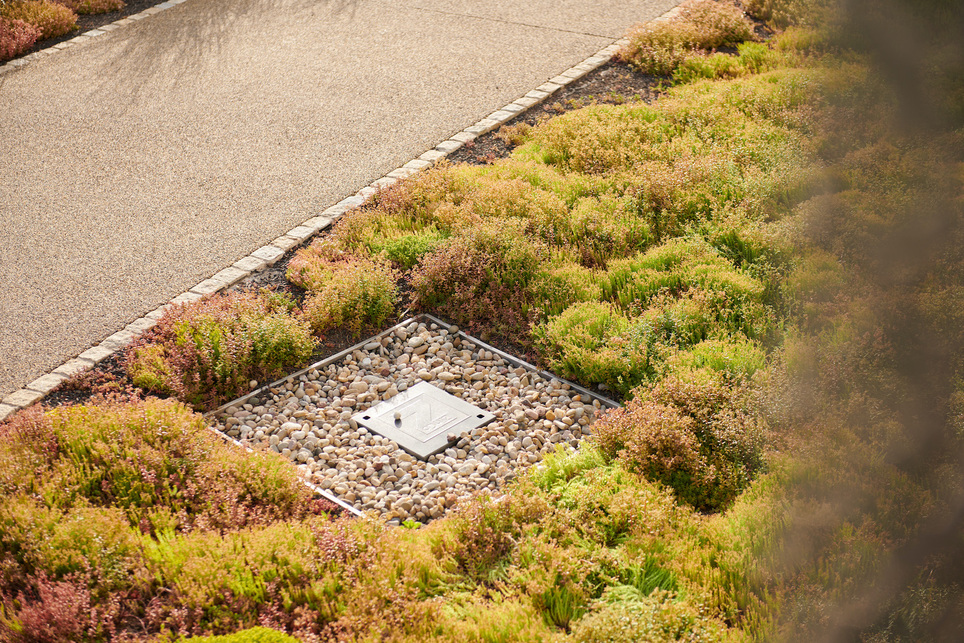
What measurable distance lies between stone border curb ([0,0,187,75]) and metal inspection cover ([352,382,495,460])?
834 cm

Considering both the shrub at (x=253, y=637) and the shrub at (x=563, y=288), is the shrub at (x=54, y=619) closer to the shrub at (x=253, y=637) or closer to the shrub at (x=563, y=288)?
the shrub at (x=253, y=637)

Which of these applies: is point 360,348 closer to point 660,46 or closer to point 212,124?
point 212,124

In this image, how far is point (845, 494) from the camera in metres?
4.23

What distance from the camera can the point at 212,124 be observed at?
905cm

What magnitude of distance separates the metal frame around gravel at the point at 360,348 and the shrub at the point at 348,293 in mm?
158

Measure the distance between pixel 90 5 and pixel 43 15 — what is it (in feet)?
3.13

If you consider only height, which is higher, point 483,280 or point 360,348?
point 483,280

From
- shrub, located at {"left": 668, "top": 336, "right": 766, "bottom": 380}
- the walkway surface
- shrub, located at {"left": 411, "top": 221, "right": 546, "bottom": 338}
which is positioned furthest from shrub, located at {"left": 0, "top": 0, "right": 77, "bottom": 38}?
shrub, located at {"left": 668, "top": 336, "right": 766, "bottom": 380}

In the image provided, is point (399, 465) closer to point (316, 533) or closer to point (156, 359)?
point (316, 533)

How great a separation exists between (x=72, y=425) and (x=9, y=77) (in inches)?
299

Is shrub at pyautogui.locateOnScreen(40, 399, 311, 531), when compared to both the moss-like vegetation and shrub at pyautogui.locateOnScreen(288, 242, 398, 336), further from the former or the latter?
shrub at pyautogui.locateOnScreen(288, 242, 398, 336)

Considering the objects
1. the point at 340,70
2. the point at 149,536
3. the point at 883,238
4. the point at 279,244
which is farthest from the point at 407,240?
the point at 340,70

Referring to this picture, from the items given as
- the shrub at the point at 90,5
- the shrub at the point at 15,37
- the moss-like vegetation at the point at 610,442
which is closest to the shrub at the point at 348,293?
the moss-like vegetation at the point at 610,442

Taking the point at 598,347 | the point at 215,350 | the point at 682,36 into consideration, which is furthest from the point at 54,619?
the point at 682,36
